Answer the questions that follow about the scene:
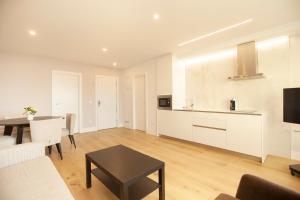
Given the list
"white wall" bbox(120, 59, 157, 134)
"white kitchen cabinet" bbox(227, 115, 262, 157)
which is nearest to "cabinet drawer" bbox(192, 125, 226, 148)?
"white kitchen cabinet" bbox(227, 115, 262, 157)

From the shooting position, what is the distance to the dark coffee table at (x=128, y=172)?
1399 millimetres

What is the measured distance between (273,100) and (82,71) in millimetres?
5313

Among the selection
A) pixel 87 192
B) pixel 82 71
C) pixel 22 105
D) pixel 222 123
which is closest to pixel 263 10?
pixel 222 123

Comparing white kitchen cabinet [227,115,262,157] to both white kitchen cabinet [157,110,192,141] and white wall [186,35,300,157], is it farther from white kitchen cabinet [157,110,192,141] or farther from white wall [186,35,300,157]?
white kitchen cabinet [157,110,192,141]

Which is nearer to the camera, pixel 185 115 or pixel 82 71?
pixel 185 115

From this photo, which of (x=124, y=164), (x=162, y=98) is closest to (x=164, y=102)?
(x=162, y=98)

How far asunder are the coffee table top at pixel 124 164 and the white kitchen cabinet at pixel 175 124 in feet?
6.86

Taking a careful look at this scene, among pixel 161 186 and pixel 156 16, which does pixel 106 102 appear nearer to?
pixel 156 16

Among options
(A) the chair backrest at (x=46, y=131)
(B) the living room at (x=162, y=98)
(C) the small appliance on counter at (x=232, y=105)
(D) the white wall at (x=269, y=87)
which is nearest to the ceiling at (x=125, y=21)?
(B) the living room at (x=162, y=98)

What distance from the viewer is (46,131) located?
268cm

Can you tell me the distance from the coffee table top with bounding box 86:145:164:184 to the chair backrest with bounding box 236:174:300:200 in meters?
0.78

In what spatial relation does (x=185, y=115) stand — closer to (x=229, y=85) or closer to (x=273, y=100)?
(x=229, y=85)

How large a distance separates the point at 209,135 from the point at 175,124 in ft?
3.19

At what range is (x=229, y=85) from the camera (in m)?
3.52
